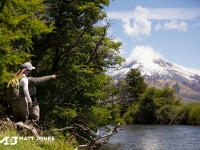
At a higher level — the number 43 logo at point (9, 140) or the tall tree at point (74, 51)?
the tall tree at point (74, 51)

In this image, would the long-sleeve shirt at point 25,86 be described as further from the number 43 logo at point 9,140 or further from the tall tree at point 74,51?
the tall tree at point 74,51

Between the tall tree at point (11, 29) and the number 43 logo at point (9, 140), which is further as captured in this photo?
the tall tree at point (11, 29)

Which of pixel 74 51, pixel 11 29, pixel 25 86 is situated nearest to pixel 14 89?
pixel 25 86

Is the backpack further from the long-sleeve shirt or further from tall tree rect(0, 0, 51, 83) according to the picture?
tall tree rect(0, 0, 51, 83)

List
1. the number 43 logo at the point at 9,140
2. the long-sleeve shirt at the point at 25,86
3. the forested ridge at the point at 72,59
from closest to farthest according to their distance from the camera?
the number 43 logo at the point at 9,140 → the long-sleeve shirt at the point at 25,86 → the forested ridge at the point at 72,59

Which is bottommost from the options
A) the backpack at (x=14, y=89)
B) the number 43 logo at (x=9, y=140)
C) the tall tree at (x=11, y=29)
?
the number 43 logo at (x=9, y=140)

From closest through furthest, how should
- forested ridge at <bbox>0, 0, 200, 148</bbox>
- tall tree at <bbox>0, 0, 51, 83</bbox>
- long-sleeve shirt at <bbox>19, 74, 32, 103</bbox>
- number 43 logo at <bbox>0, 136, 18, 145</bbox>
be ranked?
1. number 43 logo at <bbox>0, 136, 18, 145</bbox>
2. tall tree at <bbox>0, 0, 51, 83</bbox>
3. long-sleeve shirt at <bbox>19, 74, 32, 103</bbox>
4. forested ridge at <bbox>0, 0, 200, 148</bbox>

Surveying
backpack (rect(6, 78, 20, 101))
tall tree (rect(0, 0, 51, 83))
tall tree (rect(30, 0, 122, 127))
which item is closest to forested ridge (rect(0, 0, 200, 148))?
tall tree (rect(30, 0, 122, 127))

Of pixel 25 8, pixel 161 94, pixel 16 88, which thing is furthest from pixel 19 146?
pixel 161 94

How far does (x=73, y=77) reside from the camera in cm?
1848

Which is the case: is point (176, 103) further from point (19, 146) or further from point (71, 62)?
point (19, 146)

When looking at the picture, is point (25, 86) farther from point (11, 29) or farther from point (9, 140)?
point (11, 29)

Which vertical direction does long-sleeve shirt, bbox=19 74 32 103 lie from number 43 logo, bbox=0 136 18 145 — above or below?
above

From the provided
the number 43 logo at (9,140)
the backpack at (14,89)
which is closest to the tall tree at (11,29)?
the backpack at (14,89)
